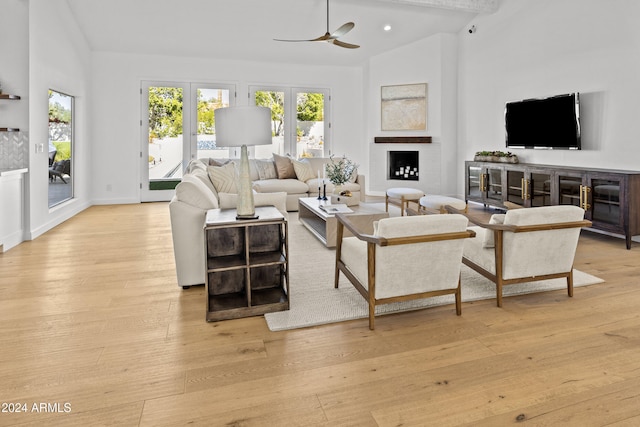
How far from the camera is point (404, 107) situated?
27.9 ft

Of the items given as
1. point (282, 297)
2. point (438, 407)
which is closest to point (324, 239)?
point (282, 297)

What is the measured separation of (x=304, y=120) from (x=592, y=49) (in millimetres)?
5472

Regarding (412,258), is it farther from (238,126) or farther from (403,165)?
(403,165)

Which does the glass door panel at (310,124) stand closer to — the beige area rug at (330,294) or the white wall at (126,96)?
the white wall at (126,96)

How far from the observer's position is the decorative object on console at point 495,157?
253 inches

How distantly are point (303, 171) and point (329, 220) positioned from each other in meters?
2.97

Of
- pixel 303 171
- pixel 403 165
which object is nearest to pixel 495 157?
pixel 403 165

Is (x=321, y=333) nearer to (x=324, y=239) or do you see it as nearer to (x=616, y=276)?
(x=324, y=239)

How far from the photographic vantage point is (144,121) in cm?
820

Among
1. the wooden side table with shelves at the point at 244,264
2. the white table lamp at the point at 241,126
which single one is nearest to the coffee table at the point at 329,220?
the wooden side table with shelves at the point at 244,264

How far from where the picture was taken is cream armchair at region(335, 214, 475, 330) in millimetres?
2471

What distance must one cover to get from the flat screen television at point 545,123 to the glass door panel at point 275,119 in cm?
448

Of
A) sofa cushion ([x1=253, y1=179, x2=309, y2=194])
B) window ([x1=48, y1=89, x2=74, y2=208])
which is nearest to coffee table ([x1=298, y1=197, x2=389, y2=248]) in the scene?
sofa cushion ([x1=253, y1=179, x2=309, y2=194])

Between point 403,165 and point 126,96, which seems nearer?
point 126,96
